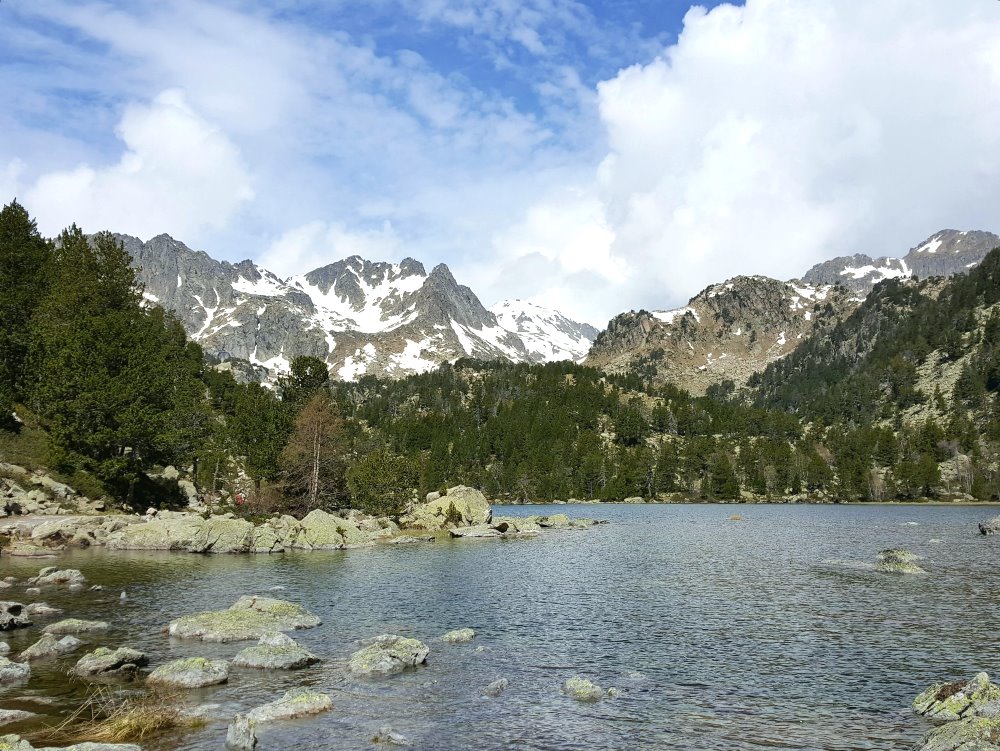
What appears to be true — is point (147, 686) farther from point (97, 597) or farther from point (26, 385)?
point (26, 385)

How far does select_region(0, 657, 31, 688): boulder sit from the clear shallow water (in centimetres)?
45

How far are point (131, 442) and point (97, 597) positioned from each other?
4474cm

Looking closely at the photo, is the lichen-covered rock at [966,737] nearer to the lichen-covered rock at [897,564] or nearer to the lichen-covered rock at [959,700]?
the lichen-covered rock at [959,700]

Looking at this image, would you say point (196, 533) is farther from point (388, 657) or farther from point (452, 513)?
point (388, 657)

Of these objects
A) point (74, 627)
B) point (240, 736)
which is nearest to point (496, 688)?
point (240, 736)

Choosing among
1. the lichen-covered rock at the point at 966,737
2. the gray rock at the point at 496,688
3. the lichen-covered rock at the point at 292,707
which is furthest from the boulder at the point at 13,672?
the lichen-covered rock at the point at 966,737

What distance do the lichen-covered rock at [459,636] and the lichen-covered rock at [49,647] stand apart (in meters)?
17.4

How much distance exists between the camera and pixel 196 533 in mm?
73938

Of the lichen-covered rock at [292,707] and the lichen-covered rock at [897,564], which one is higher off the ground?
the lichen-covered rock at [897,564]

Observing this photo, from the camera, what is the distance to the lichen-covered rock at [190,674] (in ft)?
86.9

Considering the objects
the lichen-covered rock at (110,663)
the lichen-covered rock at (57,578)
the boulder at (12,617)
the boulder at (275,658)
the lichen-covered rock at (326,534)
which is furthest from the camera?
the lichen-covered rock at (326,534)

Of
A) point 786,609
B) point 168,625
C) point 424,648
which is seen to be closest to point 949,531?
point 786,609

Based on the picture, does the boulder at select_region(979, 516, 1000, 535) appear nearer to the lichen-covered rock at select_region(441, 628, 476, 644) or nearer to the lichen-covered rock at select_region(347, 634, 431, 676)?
the lichen-covered rock at select_region(441, 628, 476, 644)

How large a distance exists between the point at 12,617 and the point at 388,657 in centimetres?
2150
